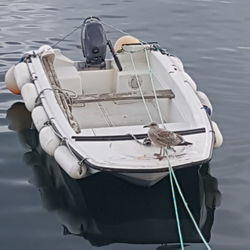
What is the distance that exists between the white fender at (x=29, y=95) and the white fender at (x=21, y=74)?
1.17ft

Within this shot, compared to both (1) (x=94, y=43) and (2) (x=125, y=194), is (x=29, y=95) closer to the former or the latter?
(1) (x=94, y=43)

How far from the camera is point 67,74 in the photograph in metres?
9.38

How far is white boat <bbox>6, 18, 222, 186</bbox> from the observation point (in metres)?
6.76

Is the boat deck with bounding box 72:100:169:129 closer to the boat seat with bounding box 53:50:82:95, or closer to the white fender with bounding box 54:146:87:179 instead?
the boat seat with bounding box 53:50:82:95

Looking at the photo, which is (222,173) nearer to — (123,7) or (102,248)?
(102,248)

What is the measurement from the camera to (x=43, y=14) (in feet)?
49.9

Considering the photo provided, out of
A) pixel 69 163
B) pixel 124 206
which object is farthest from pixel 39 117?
pixel 124 206

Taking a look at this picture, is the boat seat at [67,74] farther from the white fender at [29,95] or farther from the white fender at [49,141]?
the white fender at [49,141]

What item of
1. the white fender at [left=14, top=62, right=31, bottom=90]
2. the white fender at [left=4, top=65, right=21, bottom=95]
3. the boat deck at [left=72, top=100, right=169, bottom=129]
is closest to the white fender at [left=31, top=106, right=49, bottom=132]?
the boat deck at [left=72, top=100, right=169, bottom=129]

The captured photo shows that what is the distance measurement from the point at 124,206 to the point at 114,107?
2.14 metres

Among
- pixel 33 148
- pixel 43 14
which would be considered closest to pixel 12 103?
pixel 33 148

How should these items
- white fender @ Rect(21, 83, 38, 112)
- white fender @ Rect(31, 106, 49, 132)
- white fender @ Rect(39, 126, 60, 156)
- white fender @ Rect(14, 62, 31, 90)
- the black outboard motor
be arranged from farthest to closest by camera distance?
the black outboard motor → white fender @ Rect(14, 62, 31, 90) → white fender @ Rect(21, 83, 38, 112) → white fender @ Rect(31, 106, 49, 132) → white fender @ Rect(39, 126, 60, 156)

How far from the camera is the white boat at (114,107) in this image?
22.2 ft

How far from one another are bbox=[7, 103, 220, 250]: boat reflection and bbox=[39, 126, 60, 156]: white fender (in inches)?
17.2
